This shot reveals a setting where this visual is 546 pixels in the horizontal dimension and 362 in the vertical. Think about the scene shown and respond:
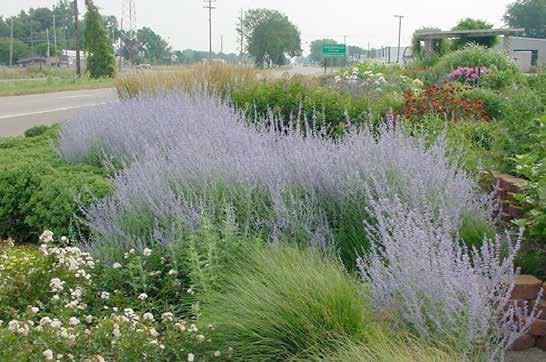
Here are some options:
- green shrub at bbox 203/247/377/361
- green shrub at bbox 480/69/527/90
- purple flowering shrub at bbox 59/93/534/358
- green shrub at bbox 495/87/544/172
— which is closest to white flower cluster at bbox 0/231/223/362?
green shrub at bbox 203/247/377/361

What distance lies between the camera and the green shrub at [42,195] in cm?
514

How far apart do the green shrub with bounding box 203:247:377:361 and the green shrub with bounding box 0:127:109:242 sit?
2.23m

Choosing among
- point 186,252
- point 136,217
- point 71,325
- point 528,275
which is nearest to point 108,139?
point 136,217

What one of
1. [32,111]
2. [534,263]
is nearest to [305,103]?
[534,263]

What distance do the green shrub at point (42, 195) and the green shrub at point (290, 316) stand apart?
2228 mm

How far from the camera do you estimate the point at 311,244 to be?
4020 mm

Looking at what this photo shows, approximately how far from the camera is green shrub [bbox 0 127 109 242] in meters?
5.14

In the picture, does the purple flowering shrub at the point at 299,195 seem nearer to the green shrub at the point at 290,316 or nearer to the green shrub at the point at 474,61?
the green shrub at the point at 290,316

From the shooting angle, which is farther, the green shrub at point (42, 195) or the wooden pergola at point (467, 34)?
the wooden pergola at point (467, 34)

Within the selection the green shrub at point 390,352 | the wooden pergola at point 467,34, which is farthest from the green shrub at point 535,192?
the wooden pergola at point 467,34

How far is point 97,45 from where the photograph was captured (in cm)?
4616

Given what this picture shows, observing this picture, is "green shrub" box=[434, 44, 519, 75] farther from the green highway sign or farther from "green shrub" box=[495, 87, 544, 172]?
the green highway sign

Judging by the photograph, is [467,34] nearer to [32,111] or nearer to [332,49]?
[332,49]

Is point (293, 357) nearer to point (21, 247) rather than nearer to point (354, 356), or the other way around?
point (354, 356)
